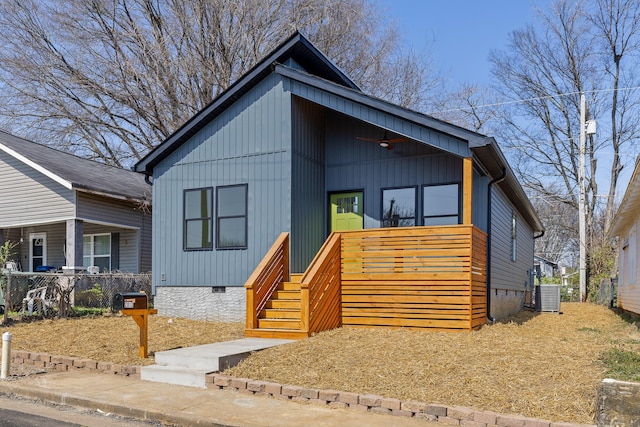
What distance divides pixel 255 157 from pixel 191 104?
1023cm

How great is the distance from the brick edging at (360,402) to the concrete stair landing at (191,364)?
0.22 meters

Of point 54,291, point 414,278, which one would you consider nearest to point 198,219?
point 54,291

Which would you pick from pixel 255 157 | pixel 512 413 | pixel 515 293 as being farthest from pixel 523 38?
pixel 512 413

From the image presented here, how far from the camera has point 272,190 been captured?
41.0 feet

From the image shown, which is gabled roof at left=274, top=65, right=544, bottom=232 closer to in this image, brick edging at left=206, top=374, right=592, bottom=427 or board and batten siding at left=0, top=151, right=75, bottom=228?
brick edging at left=206, top=374, right=592, bottom=427

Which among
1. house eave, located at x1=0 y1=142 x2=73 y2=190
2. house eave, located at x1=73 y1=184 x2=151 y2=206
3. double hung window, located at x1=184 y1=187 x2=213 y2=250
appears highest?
house eave, located at x1=0 y1=142 x2=73 y2=190

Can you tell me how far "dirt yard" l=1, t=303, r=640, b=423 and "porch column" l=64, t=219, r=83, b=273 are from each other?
18.6ft

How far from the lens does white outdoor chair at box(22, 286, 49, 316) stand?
12.9m

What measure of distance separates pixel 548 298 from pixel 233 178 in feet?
40.9

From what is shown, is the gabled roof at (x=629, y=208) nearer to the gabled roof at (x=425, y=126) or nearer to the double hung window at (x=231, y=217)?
the gabled roof at (x=425, y=126)

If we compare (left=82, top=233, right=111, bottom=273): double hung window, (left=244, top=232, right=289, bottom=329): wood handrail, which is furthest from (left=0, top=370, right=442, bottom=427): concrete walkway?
(left=82, top=233, right=111, bottom=273): double hung window

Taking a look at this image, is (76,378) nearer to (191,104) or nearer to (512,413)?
(512,413)

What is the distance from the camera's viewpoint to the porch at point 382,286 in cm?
1010

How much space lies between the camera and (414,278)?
34.3ft
